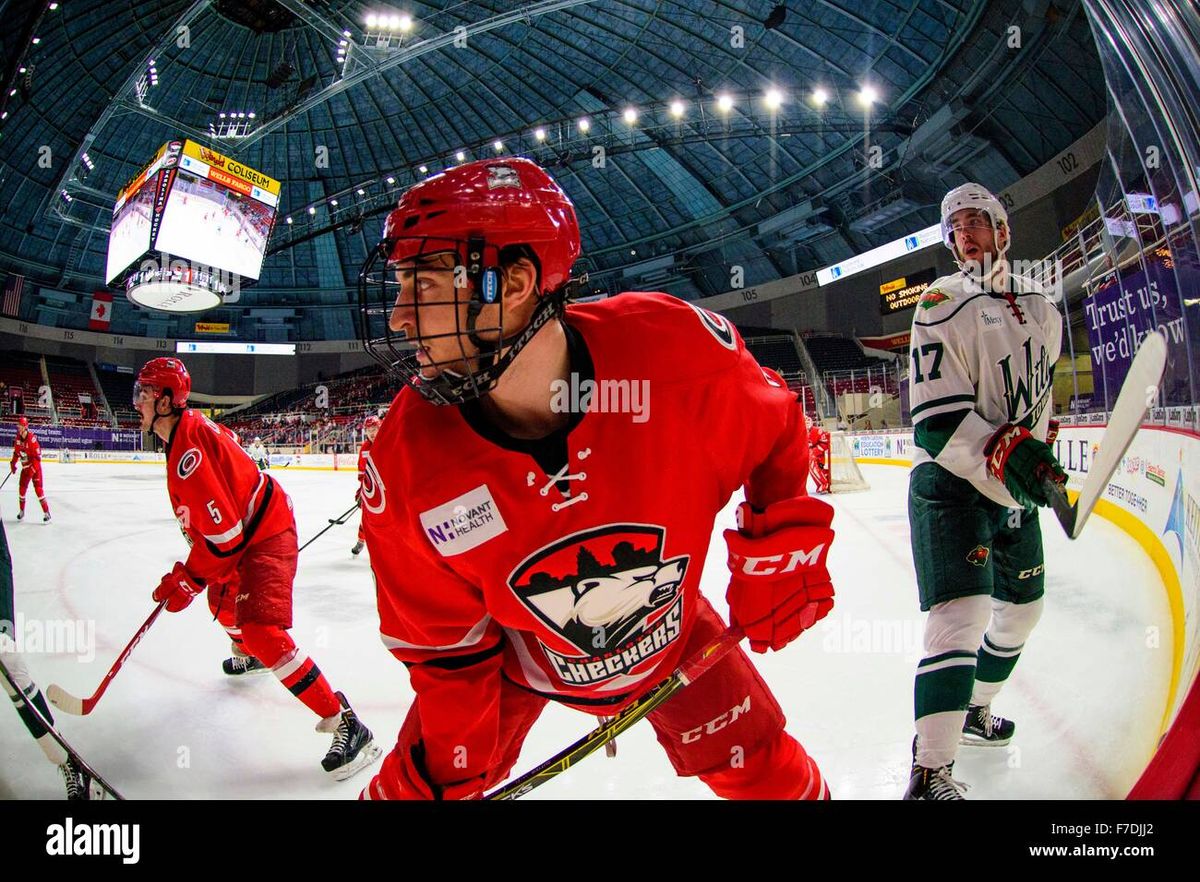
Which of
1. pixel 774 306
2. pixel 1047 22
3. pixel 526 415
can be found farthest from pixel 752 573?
pixel 774 306

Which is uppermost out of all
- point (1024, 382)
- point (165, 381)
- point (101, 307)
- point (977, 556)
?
point (101, 307)

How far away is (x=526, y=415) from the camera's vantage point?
3.43 feet

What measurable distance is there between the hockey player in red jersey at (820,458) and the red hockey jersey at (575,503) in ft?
23.7

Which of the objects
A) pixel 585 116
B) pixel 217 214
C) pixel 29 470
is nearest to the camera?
pixel 29 470

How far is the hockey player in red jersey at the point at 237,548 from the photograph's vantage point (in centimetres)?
198

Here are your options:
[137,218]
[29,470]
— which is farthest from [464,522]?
[137,218]

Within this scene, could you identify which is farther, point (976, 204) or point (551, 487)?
point (976, 204)

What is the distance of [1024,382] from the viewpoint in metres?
1.49

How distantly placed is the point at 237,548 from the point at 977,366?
2.52 m

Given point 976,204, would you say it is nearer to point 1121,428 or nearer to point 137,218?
point 1121,428

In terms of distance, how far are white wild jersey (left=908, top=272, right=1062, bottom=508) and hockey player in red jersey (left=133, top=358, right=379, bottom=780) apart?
6.34 ft

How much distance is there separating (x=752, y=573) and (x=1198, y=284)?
109cm

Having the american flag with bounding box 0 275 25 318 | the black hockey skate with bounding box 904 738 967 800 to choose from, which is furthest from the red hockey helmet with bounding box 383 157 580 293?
the american flag with bounding box 0 275 25 318

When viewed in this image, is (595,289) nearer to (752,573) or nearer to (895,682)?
(895,682)
